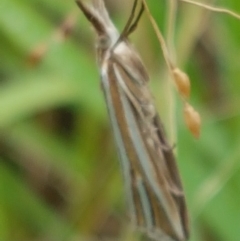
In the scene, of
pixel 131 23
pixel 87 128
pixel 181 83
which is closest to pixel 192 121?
pixel 181 83

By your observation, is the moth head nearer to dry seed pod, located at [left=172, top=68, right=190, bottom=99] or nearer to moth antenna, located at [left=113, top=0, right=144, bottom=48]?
moth antenna, located at [left=113, top=0, right=144, bottom=48]

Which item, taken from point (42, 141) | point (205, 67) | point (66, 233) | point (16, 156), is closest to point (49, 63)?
point (42, 141)

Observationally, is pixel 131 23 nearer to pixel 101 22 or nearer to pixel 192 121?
pixel 101 22

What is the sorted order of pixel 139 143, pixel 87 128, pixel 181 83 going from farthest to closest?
1. pixel 87 128
2. pixel 139 143
3. pixel 181 83

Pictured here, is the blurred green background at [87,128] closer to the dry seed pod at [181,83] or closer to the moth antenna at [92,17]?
the moth antenna at [92,17]

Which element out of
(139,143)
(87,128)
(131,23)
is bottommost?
(87,128)

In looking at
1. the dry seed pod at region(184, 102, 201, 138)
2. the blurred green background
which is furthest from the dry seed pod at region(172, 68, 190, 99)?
the blurred green background

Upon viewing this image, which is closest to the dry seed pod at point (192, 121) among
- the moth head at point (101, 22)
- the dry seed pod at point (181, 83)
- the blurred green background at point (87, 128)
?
the dry seed pod at point (181, 83)
